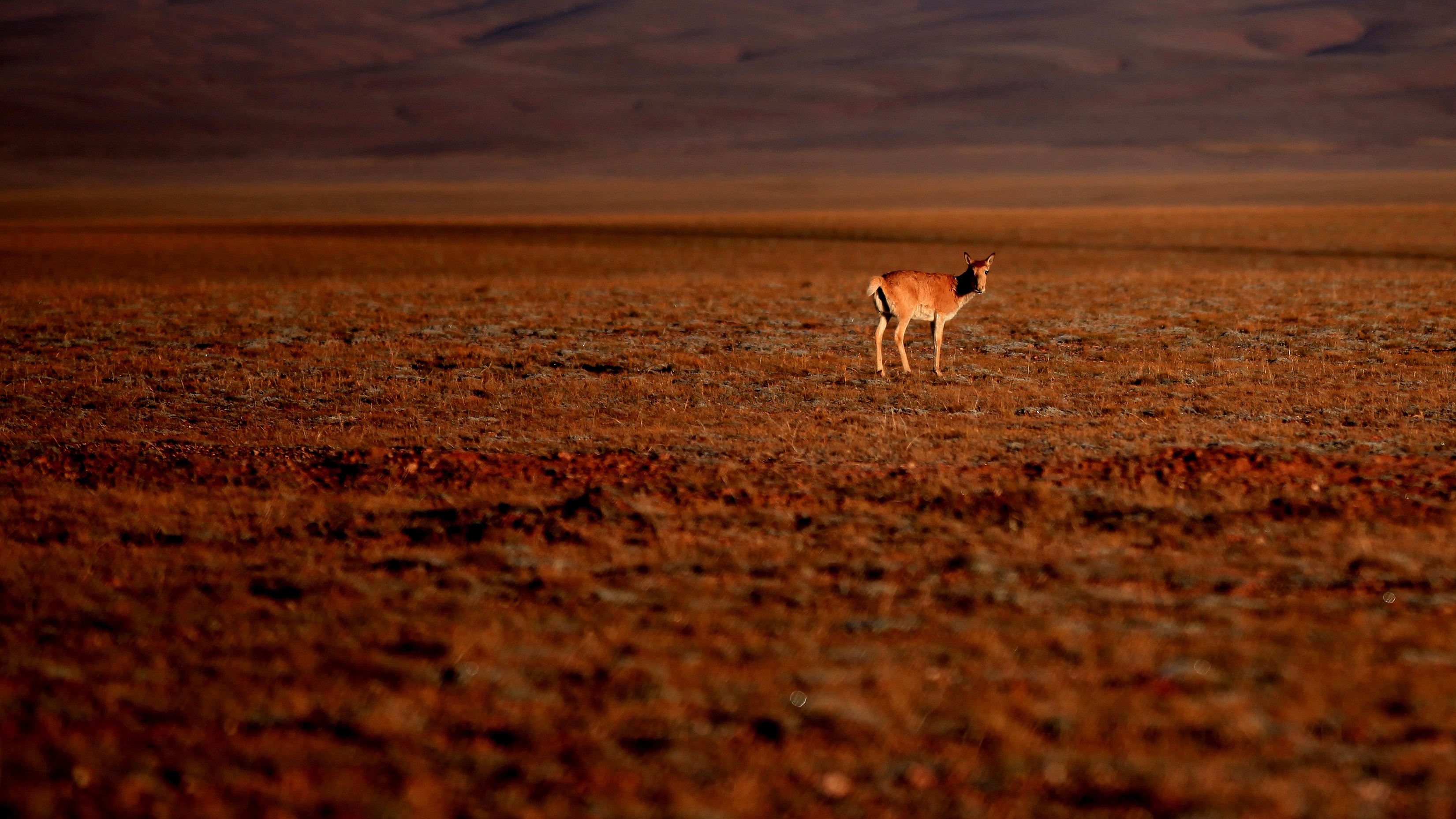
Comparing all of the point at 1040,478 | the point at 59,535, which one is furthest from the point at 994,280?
the point at 59,535

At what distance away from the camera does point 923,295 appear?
1869cm

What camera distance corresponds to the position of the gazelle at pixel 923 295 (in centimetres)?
1841

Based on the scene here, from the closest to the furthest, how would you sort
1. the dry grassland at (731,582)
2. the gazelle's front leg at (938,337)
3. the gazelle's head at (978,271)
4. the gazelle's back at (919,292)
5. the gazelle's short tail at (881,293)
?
the dry grassland at (731,582) < the gazelle's short tail at (881,293) < the gazelle's back at (919,292) < the gazelle's front leg at (938,337) < the gazelle's head at (978,271)

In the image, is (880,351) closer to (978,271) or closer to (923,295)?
(923,295)

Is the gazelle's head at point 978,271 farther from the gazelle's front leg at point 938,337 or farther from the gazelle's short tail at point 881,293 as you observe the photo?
the gazelle's short tail at point 881,293

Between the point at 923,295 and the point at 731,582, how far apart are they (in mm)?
10579

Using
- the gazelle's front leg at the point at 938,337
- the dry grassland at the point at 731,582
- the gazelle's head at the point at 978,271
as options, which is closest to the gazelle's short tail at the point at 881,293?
the gazelle's front leg at the point at 938,337

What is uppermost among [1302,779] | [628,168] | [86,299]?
[628,168]

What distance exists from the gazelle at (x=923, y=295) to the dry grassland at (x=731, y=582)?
748mm

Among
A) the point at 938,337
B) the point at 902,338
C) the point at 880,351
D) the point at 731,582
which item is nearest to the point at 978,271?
the point at 938,337

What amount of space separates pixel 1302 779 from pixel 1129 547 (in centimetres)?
377

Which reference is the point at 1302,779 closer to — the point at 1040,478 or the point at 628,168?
the point at 1040,478

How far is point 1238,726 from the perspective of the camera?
6.40 m

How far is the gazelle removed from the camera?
18.4 metres
